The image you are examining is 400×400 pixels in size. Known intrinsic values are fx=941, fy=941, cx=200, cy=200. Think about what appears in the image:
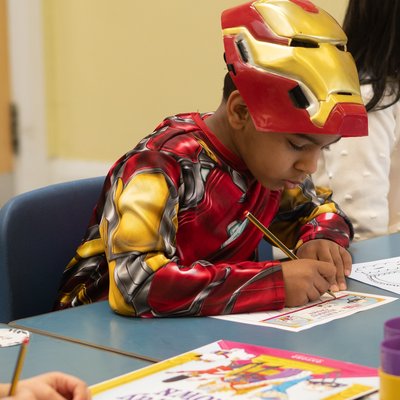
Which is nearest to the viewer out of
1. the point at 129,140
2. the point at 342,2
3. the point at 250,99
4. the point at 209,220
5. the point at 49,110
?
the point at 250,99

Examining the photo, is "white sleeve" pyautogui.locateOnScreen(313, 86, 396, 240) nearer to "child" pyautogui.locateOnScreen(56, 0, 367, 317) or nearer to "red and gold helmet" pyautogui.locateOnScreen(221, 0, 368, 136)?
"child" pyautogui.locateOnScreen(56, 0, 367, 317)

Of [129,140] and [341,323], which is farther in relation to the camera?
[129,140]

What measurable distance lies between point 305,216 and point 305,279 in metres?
0.38

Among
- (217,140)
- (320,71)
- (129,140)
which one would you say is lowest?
(129,140)

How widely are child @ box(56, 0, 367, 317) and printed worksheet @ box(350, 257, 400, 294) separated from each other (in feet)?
0.09

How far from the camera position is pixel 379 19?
2037mm

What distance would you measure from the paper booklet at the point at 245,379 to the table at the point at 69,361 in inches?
1.3

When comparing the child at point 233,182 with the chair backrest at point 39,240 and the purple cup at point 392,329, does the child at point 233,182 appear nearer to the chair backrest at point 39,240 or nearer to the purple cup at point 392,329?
the chair backrest at point 39,240

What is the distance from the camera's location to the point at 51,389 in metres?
0.87

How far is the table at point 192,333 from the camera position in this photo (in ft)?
3.49

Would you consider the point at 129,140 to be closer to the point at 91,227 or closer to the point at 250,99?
the point at 91,227

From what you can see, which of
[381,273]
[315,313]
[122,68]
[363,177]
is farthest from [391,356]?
[122,68]

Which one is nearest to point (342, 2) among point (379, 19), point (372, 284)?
point (379, 19)

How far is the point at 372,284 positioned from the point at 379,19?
0.86 meters
